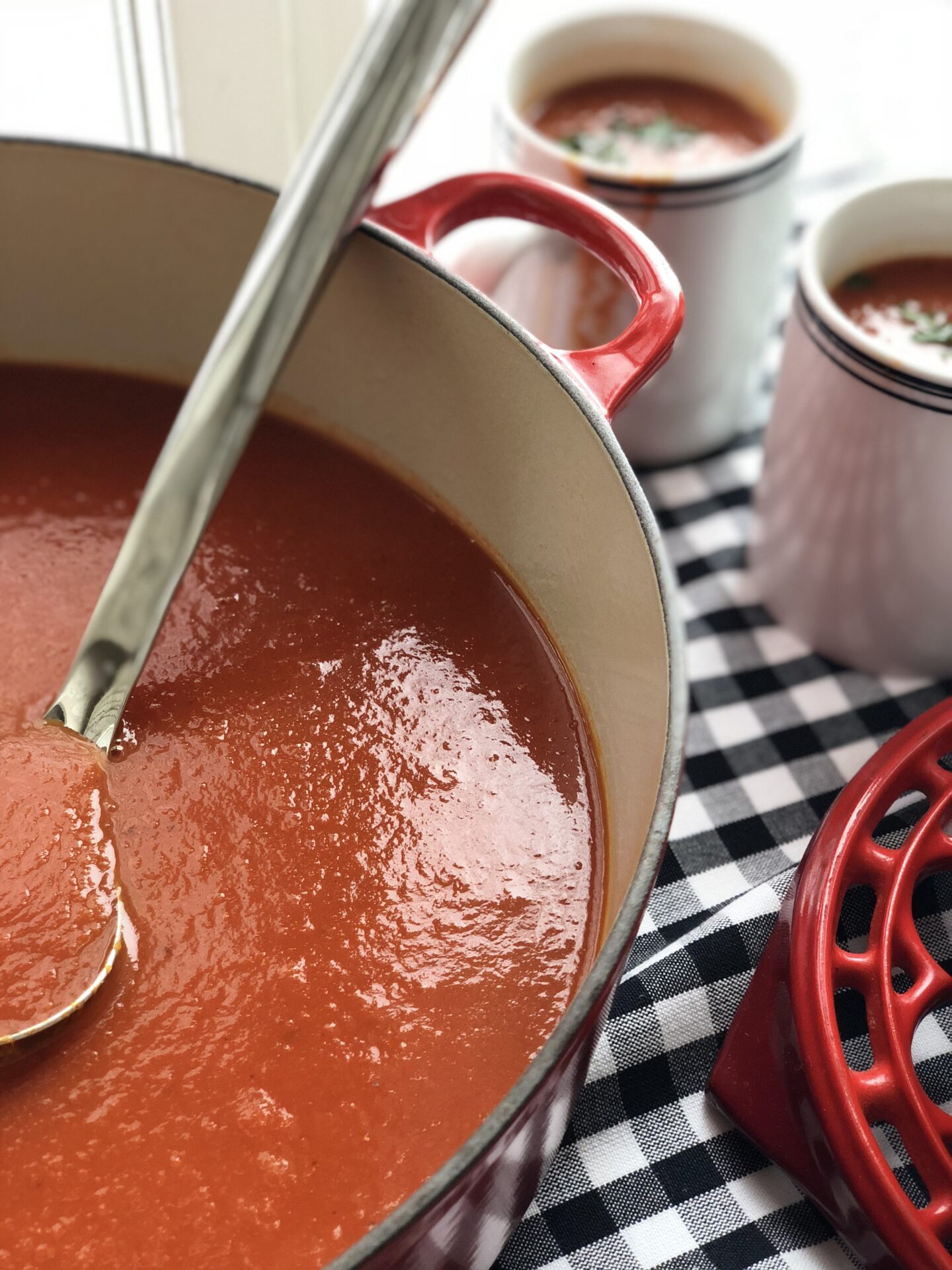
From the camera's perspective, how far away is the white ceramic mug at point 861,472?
0.89 meters

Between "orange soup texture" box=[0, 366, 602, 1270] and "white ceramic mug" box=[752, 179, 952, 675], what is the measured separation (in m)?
0.25

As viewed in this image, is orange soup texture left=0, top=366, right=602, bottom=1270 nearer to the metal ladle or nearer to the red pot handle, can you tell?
the metal ladle

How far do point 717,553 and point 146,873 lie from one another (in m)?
0.56

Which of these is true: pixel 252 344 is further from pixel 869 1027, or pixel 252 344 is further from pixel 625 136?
pixel 625 136

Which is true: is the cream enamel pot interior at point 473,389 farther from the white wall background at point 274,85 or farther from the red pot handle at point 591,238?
the white wall background at point 274,85

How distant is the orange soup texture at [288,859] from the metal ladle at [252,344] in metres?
0.03

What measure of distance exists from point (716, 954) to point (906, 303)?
50 centimetres

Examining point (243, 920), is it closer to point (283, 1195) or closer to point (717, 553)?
point (283, 1195)

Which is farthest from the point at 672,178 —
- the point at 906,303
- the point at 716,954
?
the point at 716,954

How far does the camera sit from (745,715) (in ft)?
3.30

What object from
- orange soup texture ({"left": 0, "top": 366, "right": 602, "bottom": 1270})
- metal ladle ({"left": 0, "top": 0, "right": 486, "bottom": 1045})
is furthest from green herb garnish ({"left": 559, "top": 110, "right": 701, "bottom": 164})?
metal ladle ({"left": 0, "top": 0, "right": 486, "bottom": 1045})

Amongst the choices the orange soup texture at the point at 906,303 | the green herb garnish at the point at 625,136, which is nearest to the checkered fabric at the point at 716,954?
the orange soup texture at the point at 906,303

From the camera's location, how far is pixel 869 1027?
746 millimetres

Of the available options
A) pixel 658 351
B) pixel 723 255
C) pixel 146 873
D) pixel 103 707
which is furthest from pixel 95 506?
pixel 723 255
